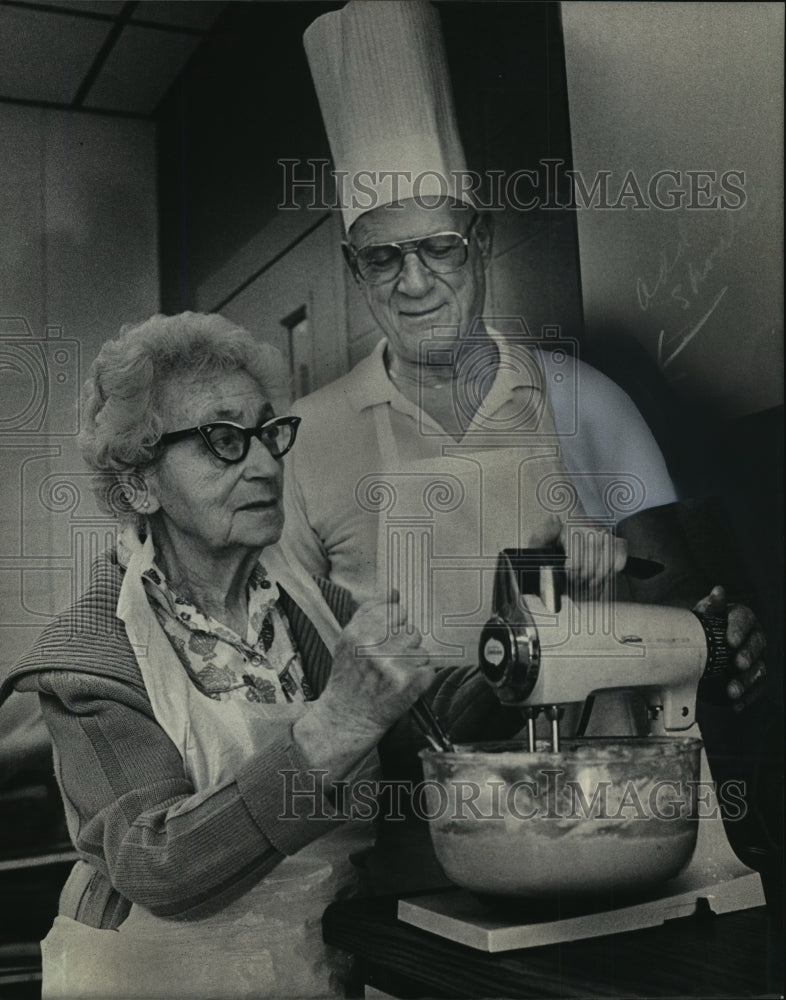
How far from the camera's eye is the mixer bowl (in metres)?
1.34

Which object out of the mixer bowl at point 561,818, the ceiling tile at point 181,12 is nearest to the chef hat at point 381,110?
the ceiling tile at point 181,12

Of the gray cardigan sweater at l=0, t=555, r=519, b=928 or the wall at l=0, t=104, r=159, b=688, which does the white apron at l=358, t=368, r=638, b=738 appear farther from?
the wall at l=0, t=104, r=159, b=688

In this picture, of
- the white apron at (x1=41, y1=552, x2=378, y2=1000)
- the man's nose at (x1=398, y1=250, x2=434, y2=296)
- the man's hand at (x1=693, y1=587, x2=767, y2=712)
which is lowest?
the white apron at (x1=41, y1=552, x2=378, y2=1000)

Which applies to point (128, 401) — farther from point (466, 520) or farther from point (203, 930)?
point (203, 930)

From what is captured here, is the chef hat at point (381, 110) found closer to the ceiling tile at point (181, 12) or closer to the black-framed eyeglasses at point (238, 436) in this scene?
the ceiling tile at point (181, 12)

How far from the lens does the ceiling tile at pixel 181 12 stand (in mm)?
1592

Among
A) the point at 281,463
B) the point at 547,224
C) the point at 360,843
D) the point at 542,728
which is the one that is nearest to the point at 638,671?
the point at 542,728

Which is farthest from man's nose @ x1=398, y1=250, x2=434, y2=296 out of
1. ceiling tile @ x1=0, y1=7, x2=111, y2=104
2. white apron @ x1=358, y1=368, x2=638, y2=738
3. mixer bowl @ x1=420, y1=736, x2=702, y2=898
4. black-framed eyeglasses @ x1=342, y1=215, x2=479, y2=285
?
mixer bowl @ x1=420, y1=736, x2=702, y2=898

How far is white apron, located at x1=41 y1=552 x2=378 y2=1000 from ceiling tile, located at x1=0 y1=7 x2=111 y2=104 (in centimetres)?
68

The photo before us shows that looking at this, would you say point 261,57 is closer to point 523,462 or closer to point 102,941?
point 523,462

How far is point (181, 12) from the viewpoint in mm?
1600

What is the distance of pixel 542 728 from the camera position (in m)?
1.59

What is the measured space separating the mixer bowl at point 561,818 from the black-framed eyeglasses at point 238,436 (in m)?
0.48

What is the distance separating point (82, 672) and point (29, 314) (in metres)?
0.50
